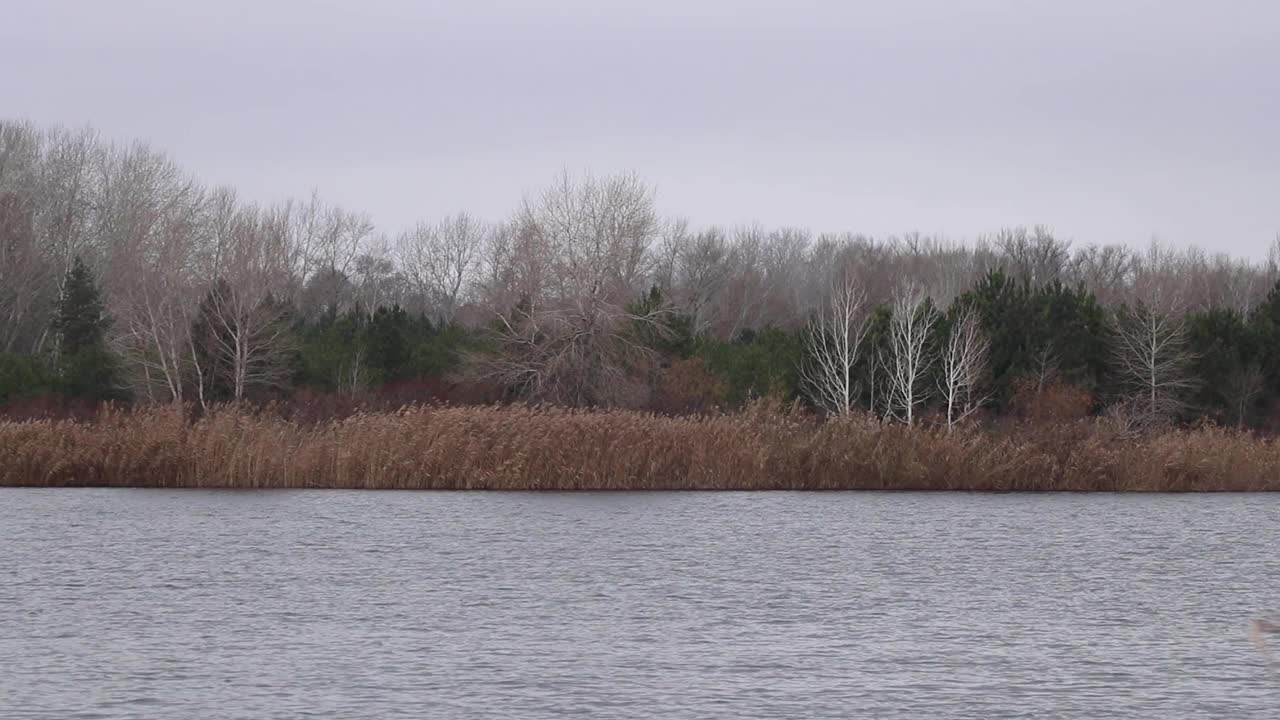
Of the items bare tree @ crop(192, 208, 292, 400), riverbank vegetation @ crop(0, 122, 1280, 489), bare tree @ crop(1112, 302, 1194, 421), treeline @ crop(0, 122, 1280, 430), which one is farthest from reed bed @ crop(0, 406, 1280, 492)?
bare tree @ crop(192, 208, 292, 400)

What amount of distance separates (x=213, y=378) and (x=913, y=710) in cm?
5553

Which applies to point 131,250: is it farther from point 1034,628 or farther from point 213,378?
point 1034,628

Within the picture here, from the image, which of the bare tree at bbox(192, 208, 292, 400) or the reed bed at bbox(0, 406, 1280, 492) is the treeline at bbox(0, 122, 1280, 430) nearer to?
the bare tree at bbox(192, 208, 292, 400)

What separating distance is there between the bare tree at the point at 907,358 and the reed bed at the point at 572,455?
894 inches

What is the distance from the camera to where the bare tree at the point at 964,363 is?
2338 inches

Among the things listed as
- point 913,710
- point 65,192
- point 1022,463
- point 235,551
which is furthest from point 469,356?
point 913,710

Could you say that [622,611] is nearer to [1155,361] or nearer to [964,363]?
[964,363]

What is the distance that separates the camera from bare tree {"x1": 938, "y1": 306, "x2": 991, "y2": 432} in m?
59.4

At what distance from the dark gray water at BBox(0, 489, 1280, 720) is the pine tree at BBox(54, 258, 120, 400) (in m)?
29.6

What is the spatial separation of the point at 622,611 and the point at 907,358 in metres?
44.1

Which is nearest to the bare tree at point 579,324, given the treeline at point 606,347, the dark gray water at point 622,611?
the treeline at point 606,347

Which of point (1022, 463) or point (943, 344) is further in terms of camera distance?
point (943, 344)

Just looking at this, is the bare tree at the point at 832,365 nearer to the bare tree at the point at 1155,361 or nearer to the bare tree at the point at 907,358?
the bare tree at the point at 907,358

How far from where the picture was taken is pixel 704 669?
14875 millimetres
